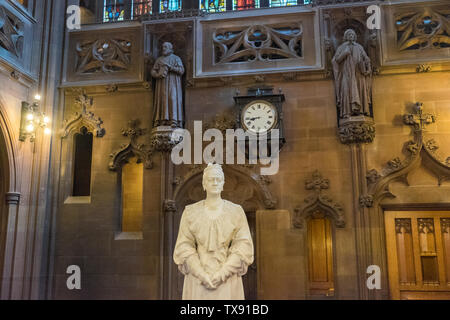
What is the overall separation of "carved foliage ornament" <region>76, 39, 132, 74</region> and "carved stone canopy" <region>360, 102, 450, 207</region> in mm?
A: 5222

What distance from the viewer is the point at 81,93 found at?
30.9 ft

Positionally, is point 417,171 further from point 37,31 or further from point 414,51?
point 37,31

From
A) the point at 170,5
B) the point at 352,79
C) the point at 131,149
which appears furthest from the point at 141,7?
the point at 352,79

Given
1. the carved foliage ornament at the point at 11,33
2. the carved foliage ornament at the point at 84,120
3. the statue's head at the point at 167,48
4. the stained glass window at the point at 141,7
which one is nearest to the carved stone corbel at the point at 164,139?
the carved foliage ornament at the point at 84,120

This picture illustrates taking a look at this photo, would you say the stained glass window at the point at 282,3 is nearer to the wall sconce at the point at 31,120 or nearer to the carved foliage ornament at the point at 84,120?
the carved foliage ornament at the point at 84,120

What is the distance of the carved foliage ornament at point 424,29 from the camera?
8.44m

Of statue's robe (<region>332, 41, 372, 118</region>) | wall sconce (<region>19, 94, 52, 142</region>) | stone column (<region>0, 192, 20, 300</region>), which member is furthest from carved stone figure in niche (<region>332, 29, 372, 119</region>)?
stone column (<region>0, 192, 20, 300</region>)

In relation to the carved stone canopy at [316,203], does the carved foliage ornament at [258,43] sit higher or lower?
higher

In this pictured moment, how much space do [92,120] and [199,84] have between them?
219 cm

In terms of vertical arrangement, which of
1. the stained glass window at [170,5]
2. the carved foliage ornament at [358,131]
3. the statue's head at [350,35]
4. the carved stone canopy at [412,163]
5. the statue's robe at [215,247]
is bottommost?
the statue's robe at [215,247]

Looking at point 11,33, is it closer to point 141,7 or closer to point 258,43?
point 141,7

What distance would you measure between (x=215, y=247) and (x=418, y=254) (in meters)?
4.99

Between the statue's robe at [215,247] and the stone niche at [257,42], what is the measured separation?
4.86 meters

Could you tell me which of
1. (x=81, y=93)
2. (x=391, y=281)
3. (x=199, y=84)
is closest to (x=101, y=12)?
(x=81, y=93)
